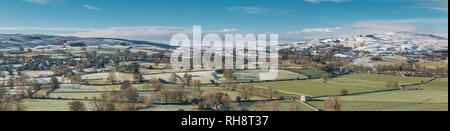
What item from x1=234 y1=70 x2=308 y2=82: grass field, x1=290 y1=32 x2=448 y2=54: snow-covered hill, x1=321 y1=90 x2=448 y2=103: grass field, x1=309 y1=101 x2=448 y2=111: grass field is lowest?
x1=309 y1=101 x2=448 y2=111: grass field

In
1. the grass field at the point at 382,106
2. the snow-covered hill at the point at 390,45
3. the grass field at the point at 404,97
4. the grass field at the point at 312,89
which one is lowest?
the grass field at the point at 382,106

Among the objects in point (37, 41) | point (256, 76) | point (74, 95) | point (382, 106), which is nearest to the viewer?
point (382, 106)

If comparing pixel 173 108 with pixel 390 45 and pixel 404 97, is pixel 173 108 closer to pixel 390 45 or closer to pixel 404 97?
pixel 404 97

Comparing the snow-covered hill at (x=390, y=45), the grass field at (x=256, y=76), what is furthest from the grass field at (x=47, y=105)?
the snow-covered hill at (x=390, y=45)

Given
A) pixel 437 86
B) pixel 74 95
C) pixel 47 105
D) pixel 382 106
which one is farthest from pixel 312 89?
pixel 47 105

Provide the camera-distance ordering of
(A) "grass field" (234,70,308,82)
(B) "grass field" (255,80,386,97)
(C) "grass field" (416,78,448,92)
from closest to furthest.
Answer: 1. (B) "grass field" (255,80,386,97)
2. (C) "grass field" (416,78,448,92)
3. (A) "grass field" (234,70,308,82)

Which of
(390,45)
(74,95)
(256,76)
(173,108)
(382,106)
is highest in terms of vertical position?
(390,45)

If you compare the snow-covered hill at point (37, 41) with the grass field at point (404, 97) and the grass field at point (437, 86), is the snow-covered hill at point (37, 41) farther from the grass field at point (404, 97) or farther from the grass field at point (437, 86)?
the grass field at point (437, 86)

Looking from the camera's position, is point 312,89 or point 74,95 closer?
point 74,95

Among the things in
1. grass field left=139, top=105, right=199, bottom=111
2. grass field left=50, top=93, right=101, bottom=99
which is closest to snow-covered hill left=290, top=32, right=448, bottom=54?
grass field left=139, top=105, right=199, bottom=111

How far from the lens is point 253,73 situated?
31.0m

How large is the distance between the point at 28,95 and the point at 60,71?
11.6 metres

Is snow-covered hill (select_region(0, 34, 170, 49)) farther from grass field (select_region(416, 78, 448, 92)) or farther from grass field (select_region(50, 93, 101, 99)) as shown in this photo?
grass field (select_region(416, 78, 448, 92))

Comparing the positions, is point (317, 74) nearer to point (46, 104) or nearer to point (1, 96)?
point (46, 104)
